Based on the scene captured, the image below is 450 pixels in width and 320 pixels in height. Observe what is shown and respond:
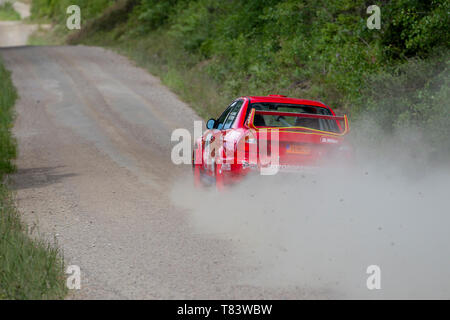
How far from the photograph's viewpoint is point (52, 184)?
38.8 ft

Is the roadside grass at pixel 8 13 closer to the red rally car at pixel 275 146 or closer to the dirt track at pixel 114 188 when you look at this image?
the dirt track at pixel 114 188

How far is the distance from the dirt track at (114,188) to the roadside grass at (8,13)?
4144cm

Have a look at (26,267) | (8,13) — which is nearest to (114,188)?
(26,267)

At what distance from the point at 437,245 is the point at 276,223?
2061 millimetres

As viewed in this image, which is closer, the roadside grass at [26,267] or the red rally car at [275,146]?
the roadside grass at [26,267]

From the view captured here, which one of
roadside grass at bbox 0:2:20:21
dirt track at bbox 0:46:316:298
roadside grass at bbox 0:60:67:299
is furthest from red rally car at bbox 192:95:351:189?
roadside grass at bbox 0:2:20:21

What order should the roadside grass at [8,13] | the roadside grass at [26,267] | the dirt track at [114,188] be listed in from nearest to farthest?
the roadside grass at [26,267]
the dirt track at [114,188]
the roadside grass at [8,13]

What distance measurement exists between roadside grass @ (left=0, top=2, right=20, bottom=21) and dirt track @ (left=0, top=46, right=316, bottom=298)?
4144 cm

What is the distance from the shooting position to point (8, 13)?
6900 cm

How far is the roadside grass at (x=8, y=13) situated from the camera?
220 feet

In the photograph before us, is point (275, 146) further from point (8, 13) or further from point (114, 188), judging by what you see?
point (8, 13)

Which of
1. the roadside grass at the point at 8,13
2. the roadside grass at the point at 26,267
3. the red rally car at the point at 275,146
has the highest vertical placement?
the roadside grass at the point at 8,13

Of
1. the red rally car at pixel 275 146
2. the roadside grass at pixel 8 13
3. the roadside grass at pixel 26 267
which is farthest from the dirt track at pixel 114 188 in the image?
the roadside grass at pixel 8 13

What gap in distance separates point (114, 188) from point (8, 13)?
63930mm
